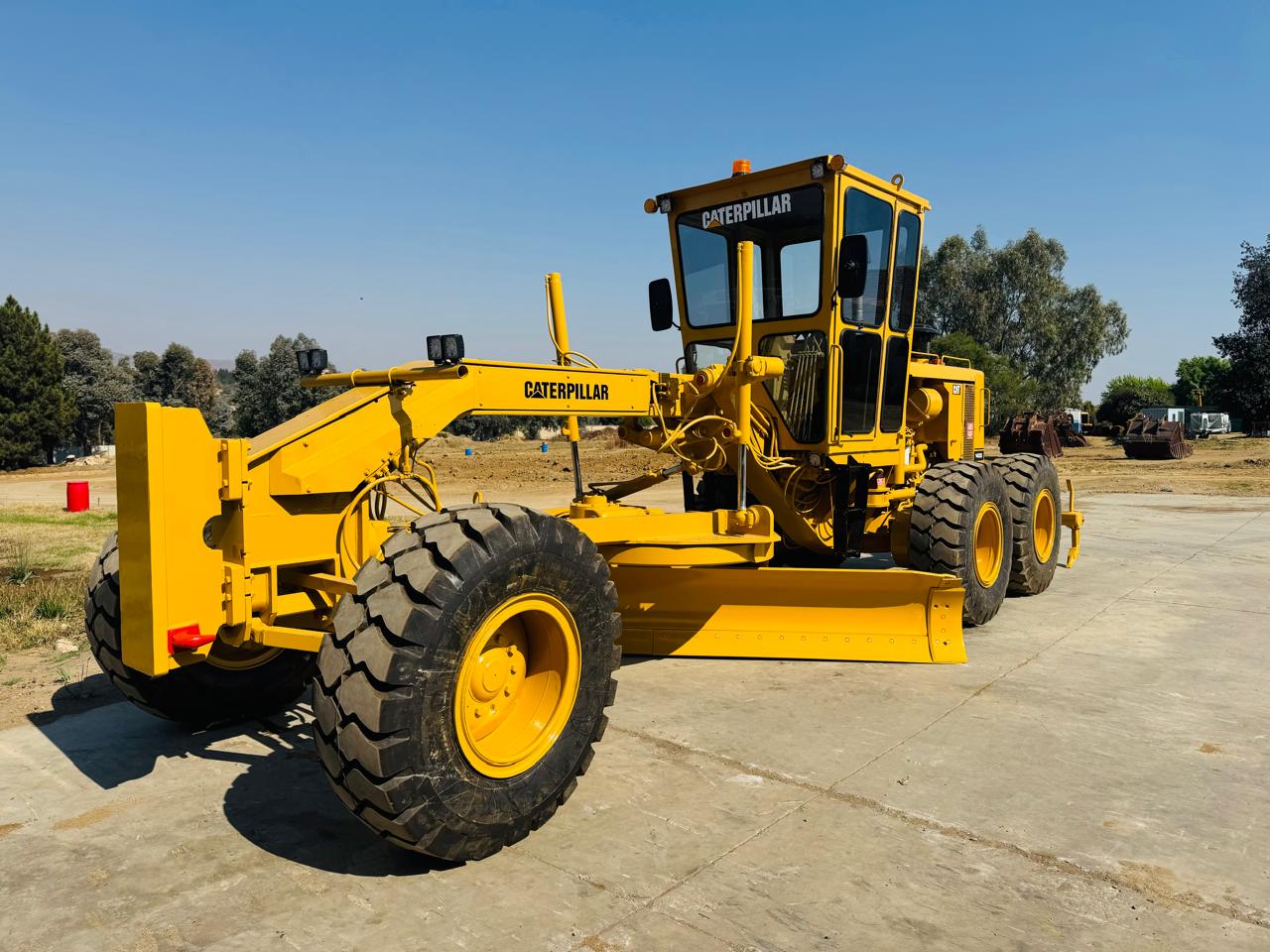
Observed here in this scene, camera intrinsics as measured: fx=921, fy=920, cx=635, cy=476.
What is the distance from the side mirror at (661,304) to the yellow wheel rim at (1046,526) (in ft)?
12.8

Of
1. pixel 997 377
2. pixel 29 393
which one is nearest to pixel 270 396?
pixel 29 393

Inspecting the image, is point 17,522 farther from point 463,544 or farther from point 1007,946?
point 1007,946

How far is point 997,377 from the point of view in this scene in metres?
45.0

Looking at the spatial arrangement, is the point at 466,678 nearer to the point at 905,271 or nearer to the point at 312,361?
the point at 312,361

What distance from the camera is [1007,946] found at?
279 centimetres

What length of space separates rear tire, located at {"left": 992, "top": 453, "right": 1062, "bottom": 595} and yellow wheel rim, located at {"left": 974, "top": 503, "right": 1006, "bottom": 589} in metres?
0.36

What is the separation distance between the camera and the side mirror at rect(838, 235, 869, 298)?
575cm

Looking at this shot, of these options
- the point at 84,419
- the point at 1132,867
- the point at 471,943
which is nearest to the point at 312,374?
the point at 471,943

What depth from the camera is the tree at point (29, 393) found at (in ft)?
126

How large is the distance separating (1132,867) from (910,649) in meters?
2.62

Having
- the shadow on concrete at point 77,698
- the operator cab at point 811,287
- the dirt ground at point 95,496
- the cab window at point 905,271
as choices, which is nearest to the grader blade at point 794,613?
the dirt ground at point 95,496

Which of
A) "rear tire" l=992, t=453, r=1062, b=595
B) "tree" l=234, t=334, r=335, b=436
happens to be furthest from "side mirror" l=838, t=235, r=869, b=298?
"tree" l=234, t=334, r=335, b=436

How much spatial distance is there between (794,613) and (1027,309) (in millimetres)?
49199

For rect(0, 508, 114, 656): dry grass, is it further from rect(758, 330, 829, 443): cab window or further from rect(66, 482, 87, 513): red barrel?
rect(758, 330, 829, 443): cab window
